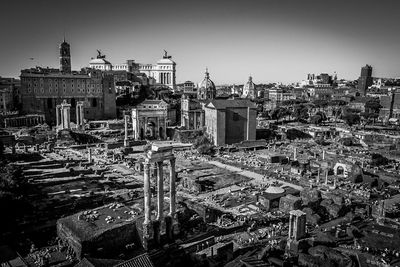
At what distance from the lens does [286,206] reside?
2942 centimetres

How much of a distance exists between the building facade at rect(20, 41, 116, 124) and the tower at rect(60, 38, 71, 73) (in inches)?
675

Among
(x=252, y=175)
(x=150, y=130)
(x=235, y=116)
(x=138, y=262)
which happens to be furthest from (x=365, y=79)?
(x=138, y=262)

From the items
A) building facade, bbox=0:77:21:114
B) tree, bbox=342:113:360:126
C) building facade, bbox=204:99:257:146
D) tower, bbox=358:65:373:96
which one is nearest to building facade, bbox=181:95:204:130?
building facade, bbox=204:99:257:146

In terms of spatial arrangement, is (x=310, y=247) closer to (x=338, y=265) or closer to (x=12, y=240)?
(x=338, y=265)

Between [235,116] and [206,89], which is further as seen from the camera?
[206,89]

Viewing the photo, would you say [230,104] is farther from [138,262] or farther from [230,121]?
[138,262]

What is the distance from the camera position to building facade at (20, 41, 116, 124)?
80.3 m

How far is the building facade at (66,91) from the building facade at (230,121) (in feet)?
121

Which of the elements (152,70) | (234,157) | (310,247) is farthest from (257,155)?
(152,70)

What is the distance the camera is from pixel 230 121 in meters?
62.7

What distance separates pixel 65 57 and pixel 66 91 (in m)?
24.8

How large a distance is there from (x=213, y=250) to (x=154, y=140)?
4511 centimetres

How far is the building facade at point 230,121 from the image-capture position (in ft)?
202

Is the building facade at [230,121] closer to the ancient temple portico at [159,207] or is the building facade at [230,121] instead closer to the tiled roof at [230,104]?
the tiled roof at [230,104]
